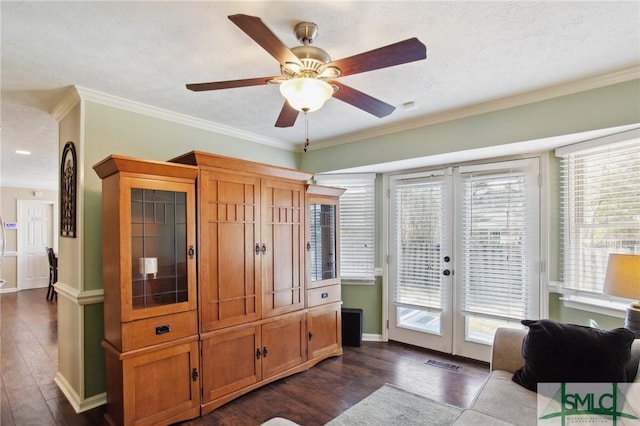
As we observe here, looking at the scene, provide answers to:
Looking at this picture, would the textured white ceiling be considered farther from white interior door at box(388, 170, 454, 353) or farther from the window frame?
white interior door at box(388, 170, 454, 353)

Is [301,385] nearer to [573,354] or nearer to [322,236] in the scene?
[322,236]

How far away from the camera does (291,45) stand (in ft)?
6.77

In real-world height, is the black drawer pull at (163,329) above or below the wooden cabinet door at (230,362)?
above

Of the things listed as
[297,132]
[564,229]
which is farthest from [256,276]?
[564,229]

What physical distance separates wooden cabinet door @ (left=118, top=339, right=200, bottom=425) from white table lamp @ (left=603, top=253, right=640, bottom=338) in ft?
9.95

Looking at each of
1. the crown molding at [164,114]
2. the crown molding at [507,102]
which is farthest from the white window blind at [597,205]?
the crown molding at [164,114]

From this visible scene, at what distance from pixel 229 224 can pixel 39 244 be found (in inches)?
315

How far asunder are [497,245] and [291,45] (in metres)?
2.90

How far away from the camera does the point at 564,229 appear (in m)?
3.13

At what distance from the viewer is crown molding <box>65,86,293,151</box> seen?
2.76 meters

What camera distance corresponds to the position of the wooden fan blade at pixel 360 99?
192 centimetres

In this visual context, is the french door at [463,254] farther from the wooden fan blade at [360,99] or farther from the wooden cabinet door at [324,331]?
the wooden fan blade at [360,99]

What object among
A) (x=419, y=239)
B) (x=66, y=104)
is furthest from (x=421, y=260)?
(x=66, y=104)

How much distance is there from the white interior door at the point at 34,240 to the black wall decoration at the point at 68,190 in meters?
6.48
